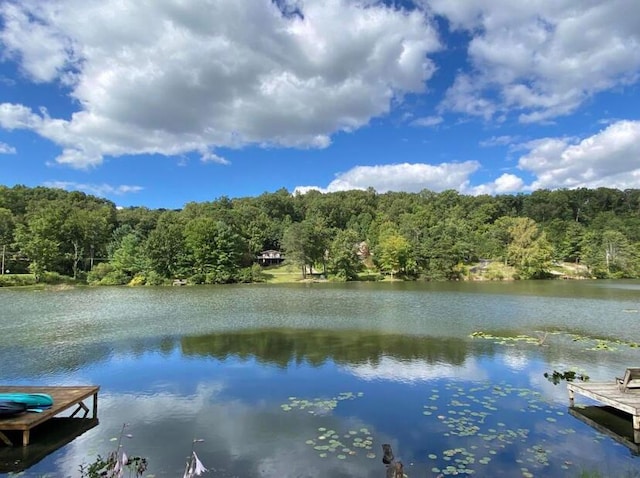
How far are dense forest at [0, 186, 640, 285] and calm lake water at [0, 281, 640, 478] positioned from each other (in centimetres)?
3822

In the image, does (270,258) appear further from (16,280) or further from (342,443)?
(342,443)

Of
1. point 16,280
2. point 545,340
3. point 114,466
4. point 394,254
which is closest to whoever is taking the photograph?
point 114,466

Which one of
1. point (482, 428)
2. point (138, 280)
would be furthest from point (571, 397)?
point (138, 280)

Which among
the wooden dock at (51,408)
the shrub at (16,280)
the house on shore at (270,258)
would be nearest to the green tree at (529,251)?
the house on shore at (270,258)

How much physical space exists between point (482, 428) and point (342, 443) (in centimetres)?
328

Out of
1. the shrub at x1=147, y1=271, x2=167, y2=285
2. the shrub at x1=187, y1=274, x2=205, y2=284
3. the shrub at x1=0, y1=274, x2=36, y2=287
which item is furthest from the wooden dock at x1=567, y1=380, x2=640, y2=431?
the shrub at x1=0, y1=274, x2=36, y2=287

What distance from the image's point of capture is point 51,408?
9.43 m

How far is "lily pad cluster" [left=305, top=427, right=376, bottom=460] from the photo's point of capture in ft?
27.5

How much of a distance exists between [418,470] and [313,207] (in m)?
111

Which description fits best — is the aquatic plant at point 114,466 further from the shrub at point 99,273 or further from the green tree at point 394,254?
the green tree at point 394,254

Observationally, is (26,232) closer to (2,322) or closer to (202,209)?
(202,209)

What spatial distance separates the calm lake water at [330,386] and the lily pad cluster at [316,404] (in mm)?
56

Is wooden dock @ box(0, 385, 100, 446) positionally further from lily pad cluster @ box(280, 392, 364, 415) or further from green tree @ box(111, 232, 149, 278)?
green tree @ box(111, 232, 149, 278)

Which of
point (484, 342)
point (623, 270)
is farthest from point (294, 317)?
point (623, 270)
